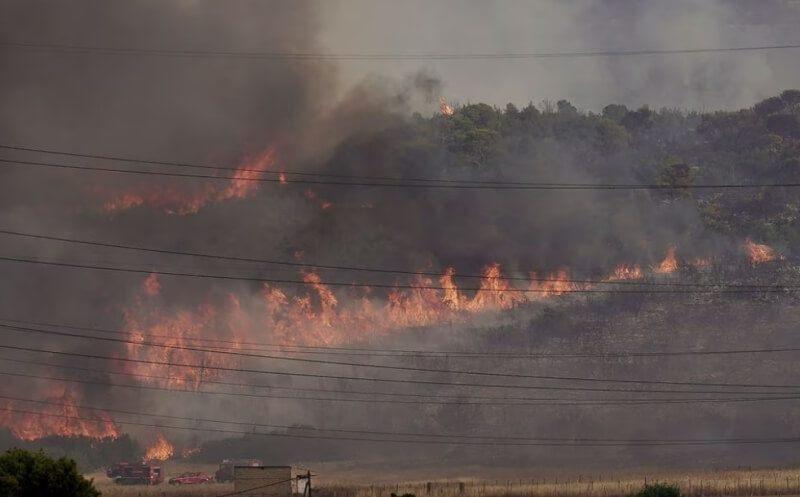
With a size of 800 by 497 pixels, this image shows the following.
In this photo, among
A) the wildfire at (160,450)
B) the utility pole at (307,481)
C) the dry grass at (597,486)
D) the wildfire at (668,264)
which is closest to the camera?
the utility pole at (307,481)

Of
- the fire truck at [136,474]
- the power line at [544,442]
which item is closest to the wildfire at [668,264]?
the power line at [544,442]

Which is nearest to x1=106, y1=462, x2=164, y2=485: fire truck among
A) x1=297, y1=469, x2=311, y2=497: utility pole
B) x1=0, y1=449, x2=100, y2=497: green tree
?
x1=297, y1=469, x2=311, y2=497: utility pole

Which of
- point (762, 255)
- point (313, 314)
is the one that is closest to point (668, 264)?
point (762, 255)

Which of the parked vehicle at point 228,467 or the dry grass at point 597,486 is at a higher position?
the parked vehicle at point 228,467

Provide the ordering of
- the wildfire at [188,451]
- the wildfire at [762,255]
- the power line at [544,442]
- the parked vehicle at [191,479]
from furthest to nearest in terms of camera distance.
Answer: the wildfire at [762,255] → the power line at [544,442] → the wildfire at [188,451] → the parked vehicle at [191,479]

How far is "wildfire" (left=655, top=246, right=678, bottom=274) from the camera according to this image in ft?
Answer: 636

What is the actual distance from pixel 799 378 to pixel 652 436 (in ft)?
90.1

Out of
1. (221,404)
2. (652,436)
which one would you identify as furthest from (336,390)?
(652,436)

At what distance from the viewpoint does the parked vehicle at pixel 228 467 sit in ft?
407

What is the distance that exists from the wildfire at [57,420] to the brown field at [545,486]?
1141cm

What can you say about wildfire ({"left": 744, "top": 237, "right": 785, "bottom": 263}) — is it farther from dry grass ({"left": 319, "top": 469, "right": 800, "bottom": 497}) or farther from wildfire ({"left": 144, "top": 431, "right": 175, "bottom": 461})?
wildfire ({"left": 144, "top": 431, "right": 175, "bottom": 461})

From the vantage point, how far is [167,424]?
143875mm

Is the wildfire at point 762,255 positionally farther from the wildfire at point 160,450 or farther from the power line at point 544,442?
the wildfire at point 160,450

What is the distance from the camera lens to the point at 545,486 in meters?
111
